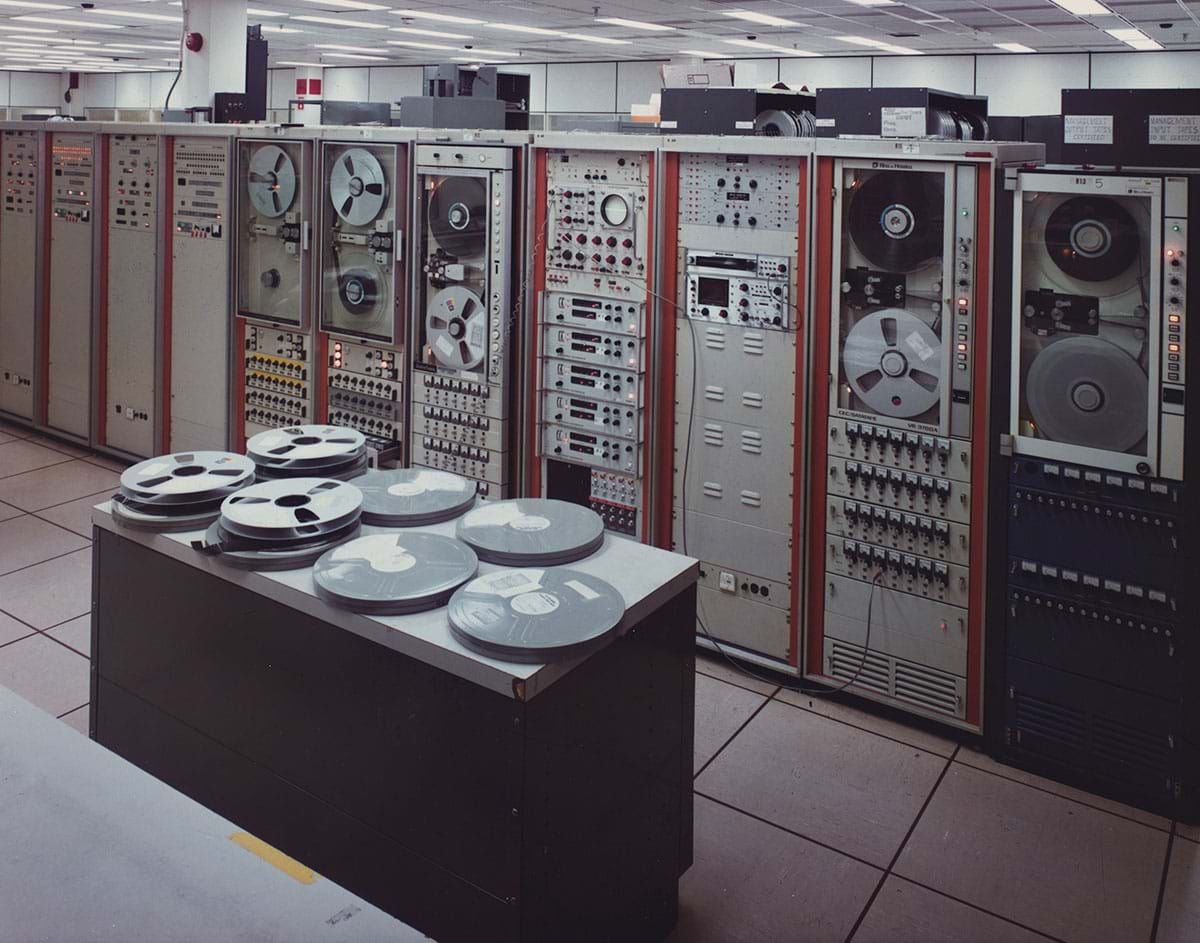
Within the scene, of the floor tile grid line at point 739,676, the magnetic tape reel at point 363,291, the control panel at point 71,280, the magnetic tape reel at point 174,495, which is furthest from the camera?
the control panel at point 71,280

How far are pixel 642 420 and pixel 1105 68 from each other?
11.4 metres

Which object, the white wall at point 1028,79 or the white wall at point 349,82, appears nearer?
the white wall at point 1028,79

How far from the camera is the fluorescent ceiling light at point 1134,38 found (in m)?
10.4

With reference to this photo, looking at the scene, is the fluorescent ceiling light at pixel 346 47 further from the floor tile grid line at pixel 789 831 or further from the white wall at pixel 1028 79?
the floor tile grid line at pixel 789 831

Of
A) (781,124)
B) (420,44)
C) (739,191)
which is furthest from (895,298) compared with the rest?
(420,44)

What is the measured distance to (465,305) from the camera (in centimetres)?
404

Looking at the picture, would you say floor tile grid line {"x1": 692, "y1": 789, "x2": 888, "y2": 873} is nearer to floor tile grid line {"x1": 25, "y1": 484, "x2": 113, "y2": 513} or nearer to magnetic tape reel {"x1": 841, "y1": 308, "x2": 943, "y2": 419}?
magnetic tape reel {"x1": 841, "y1": 308, "x2": 943, "y2": 419}

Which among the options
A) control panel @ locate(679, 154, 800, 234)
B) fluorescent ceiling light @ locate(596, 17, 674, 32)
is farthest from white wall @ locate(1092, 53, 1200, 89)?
control panel @ locate(679, 154, 800, 234)

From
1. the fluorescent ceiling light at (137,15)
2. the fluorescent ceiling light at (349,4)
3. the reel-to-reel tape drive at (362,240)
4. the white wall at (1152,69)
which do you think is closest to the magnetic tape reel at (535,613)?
the reel-to-reel tape drive at (362,240)

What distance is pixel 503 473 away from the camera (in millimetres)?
4055

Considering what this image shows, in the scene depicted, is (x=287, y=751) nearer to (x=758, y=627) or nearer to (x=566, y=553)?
(x=566, y=553)

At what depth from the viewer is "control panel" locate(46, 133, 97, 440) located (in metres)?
5.59

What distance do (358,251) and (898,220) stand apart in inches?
95.3

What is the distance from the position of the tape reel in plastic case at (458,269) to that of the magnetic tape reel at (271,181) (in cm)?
91
